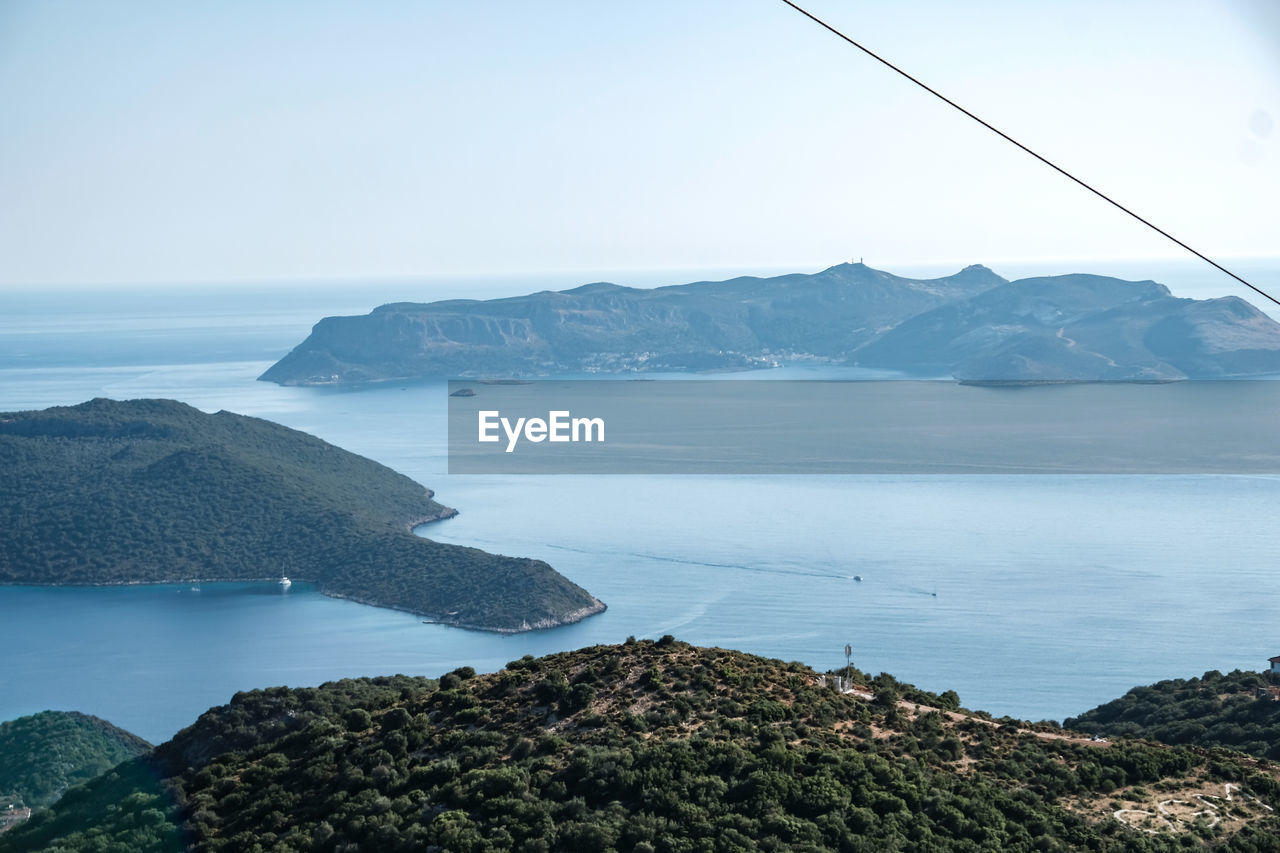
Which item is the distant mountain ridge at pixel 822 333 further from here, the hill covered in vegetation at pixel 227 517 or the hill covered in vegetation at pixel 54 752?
the hill covered in vegetation at pixel 54 752

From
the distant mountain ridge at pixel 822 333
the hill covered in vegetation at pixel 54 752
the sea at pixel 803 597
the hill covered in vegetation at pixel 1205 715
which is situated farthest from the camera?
the distant mountain ridge at pixel 822 333

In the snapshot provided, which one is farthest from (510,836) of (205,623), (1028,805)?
(205,623)

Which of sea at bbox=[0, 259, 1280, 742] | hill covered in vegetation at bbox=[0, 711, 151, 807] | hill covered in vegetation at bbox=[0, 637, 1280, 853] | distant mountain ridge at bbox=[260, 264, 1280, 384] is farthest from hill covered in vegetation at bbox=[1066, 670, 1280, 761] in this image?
distant mountain ridge at bbox=[260, 264, 1280, 384]

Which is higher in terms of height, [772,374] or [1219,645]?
[772,374]

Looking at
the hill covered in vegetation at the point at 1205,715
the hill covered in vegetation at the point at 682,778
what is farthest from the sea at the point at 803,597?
the hill covered in vegetation at the point at 682,778

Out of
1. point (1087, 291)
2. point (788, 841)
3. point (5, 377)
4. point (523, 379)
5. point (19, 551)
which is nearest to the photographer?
point (788, 841)

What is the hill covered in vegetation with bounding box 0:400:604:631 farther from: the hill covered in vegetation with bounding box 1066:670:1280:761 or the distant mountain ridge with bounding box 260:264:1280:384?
the distant mountain ridge with bounding box 260:264:1280:384

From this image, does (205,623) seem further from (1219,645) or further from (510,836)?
(510,836)
